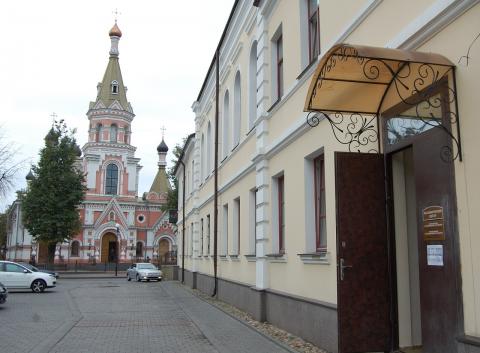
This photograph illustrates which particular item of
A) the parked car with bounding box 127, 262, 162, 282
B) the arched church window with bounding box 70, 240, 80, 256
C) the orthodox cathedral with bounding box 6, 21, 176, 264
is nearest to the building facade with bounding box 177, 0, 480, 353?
the parked car with bounding box 127, 262, 162, 282

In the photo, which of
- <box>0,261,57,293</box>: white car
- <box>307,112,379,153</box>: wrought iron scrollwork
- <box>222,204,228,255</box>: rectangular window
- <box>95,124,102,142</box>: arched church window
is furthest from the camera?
<box>95,124,102,142</box>: arched church window

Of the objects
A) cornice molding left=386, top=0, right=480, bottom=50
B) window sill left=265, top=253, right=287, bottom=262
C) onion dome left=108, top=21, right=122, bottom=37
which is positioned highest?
onion dome left=108, top=21, right=122, bottom=37

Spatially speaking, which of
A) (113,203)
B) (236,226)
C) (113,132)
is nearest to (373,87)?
(236,226)

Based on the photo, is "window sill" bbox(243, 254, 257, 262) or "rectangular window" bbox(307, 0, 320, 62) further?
"window sill" bbox(243, 254, 257, 262)

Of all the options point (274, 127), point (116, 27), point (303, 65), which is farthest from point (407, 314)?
point (116, 27)

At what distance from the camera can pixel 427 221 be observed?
6176mm

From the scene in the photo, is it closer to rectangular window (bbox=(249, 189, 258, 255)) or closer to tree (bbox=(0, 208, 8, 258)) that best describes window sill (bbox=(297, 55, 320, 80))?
rectangular window (bbox=(249, 189, 258, 255))

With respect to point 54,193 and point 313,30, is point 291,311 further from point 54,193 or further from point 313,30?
point 54,193

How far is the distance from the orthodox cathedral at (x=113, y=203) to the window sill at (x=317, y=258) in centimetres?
5244

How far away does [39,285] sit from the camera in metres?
→ 25.1

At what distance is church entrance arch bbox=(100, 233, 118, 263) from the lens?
62.9 metres

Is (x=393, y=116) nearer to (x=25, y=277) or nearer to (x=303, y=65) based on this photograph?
(x=303, y=65)

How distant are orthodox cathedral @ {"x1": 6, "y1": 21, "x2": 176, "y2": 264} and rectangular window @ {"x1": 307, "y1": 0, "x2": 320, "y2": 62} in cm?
5247

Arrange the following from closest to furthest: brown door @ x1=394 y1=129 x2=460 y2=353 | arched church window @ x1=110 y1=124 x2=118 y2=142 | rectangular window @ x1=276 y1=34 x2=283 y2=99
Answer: brown door @ x1=394 y1=129 x2=460 y2=353, rectangular window @ x1=276 y1=34 x2=283 y2=99, arched church window @ x1=110 y1=124 x2=118 y2=142
